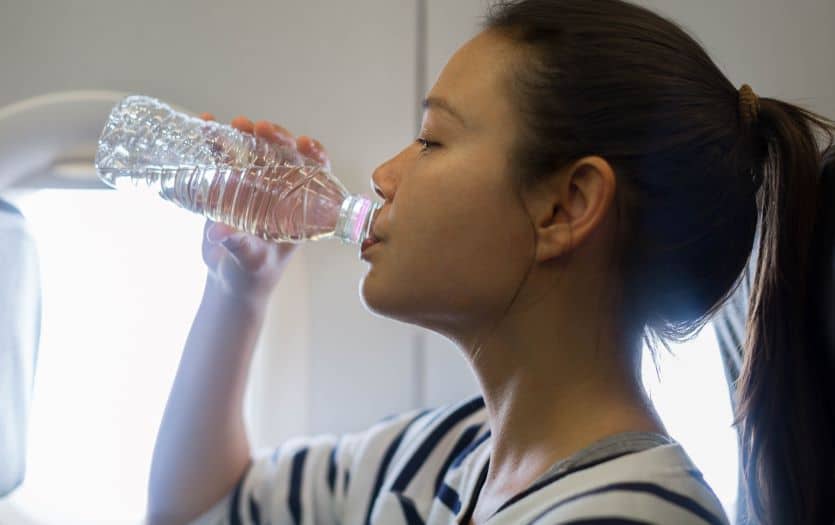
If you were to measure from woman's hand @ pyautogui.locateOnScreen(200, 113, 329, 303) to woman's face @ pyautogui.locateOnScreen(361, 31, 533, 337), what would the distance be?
0.86 feet

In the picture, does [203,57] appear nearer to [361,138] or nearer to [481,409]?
[361,138]

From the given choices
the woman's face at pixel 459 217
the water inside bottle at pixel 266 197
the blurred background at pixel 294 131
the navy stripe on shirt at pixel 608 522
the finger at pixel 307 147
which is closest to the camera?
the navy stripe on shirt at pixel 608 522

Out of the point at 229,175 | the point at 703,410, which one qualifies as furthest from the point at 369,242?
the point at 703,410

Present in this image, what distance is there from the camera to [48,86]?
1.27 m

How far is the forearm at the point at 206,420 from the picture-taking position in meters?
1.09

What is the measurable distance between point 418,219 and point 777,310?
12.9 inches

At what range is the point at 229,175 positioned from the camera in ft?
3.10

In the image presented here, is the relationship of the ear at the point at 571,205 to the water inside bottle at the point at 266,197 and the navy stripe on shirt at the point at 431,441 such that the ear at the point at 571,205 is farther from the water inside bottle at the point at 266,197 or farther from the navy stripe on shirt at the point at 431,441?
the navy stripe on shirt at the point at 431,441

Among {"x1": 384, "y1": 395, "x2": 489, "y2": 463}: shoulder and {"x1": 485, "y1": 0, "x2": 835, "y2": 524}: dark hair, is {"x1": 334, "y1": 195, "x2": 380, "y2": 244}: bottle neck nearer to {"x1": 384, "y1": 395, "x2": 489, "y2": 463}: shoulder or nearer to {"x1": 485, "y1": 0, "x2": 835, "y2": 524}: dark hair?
{"x1": 485, "y1": 0, "x2": 835, "y2": 524}: dark hair

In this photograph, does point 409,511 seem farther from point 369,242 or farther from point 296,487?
point 369,242

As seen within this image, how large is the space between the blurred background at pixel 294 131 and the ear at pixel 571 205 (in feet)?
1.69

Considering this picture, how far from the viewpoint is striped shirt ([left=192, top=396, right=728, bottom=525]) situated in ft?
2.36

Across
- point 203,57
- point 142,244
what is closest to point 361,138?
point 203,57

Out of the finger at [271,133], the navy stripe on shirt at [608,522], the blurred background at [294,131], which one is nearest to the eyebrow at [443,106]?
the finger at [271,133]
